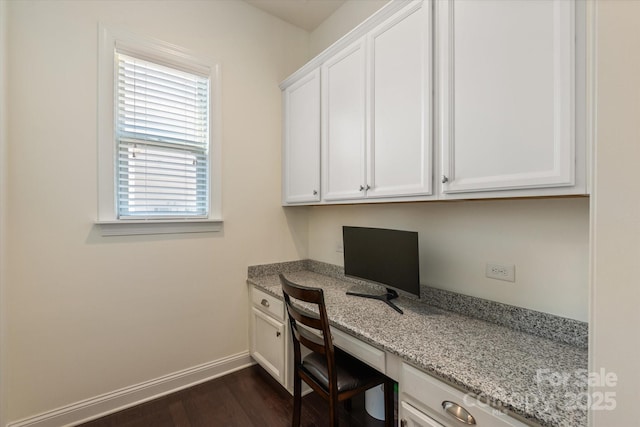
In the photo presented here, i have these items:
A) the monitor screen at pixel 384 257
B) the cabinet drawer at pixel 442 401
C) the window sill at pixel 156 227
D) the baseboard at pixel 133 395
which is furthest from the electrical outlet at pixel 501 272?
the baseboard at pixel 133 395

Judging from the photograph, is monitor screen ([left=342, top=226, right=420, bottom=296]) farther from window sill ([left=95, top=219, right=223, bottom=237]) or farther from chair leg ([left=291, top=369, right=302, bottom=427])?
window sill ([left=95, top=219, right=223, bottom=237])

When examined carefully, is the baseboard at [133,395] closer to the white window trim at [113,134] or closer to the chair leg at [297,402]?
the chair leg at [297,402]

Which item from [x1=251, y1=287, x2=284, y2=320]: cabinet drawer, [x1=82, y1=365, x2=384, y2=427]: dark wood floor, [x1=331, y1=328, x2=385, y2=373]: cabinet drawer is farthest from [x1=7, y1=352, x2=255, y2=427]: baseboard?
[x1=331, y1=328, x2=385, y2=373]: cabinet drawer

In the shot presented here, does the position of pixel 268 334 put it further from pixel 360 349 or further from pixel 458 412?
pixel 458 412

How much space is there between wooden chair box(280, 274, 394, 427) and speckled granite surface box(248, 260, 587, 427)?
0.17 metres

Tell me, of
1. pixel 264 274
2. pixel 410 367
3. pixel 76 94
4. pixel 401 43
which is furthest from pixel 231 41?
pixel 410 367

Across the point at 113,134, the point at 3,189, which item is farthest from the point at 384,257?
the point at 3,189

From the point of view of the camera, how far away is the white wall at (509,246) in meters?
1.27

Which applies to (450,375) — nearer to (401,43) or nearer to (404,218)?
(404,218)

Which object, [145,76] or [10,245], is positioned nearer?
[10,245]

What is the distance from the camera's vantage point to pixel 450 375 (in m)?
1.03

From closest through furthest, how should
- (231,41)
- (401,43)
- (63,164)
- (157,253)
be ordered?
1. (401,43)
2. (63,164)
3. (157,253)
4. (231,41)

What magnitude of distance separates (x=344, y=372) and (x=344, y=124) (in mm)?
1514

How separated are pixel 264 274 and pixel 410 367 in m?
1.62
